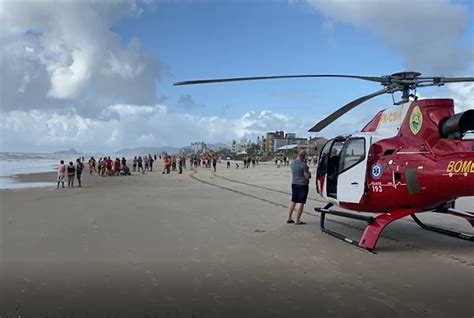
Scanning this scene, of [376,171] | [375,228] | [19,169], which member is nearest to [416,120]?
[376,171]

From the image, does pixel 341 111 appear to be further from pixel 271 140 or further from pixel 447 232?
pixel 271 140

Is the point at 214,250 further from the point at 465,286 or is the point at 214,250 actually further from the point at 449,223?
the point at 449,223

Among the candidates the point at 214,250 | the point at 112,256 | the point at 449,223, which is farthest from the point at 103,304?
the point at 449,223

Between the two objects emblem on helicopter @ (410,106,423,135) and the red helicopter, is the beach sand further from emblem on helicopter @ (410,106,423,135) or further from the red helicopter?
emblem on helicopter @ (410,106,423,135)

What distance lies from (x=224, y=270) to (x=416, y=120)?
15.2 ft

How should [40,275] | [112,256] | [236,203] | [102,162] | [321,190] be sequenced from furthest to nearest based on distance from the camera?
[102,162]
[236,203]
[321,190]
[112,256]
[40,275]

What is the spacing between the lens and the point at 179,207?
14.8 m

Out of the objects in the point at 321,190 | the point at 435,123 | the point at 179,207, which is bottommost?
the point at 179,207

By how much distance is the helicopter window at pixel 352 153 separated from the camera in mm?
9164

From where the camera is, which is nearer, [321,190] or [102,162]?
[321,190]

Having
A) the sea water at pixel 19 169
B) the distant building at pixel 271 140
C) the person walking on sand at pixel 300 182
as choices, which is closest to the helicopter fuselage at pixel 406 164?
the person walking on sand at pixel 300 182

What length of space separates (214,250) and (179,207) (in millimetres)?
6822

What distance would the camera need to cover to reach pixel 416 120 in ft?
28.2

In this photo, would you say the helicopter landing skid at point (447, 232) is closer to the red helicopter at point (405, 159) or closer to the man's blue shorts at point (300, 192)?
the red helicopter at point (405, 159)
